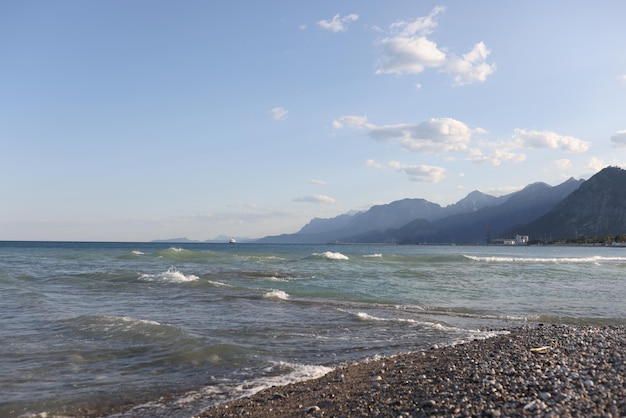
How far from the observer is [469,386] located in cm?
778

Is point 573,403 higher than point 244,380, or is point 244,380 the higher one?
point 573,403

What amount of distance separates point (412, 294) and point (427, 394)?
17.6m

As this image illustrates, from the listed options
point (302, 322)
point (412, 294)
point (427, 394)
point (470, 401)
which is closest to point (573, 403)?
point (470, 401)

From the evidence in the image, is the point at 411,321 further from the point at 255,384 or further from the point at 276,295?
the point at 276,295

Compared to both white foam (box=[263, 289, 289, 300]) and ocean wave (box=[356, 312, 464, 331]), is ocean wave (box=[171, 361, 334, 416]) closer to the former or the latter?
ocean wave (box=[356, 312, 464, 331])

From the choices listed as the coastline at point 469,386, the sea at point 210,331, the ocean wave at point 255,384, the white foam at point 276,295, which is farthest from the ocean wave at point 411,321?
the ocean wave at point 255,384

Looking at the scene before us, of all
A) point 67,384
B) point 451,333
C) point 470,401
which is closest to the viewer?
point 470,401

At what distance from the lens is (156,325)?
1482 cm

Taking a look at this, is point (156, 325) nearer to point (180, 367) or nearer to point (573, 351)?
point (180, 367)

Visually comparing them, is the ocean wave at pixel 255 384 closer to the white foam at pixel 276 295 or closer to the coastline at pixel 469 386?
the coastline at pixel 469 386

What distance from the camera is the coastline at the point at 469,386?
6.65 metres

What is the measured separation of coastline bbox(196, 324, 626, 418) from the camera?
6648 mm

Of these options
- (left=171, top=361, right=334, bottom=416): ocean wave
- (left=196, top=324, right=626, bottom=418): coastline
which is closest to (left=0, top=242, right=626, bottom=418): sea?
(left=171, top=361, right=334, bottom=416): ocean wave

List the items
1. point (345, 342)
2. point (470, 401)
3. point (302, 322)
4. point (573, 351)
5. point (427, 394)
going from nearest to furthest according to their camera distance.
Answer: point (470, 401), point (427, 394), point (573, 351), point (345, 342), point (302, 322)
